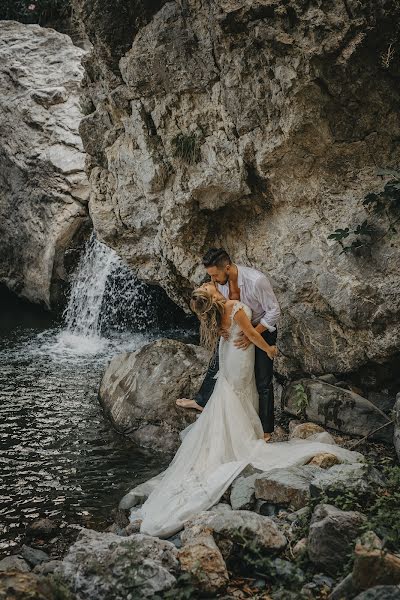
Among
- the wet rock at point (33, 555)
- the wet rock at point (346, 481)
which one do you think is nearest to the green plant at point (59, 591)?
the wet rock at point (33, 555)

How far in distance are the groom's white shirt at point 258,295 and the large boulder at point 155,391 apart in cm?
170

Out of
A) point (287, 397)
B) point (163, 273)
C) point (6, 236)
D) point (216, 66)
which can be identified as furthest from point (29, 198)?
point (287, 397)

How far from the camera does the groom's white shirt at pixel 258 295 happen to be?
19.6 feet

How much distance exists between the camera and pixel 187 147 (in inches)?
297

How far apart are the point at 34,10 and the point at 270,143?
15656mm

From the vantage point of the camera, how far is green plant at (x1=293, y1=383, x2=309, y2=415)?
679 centimetres

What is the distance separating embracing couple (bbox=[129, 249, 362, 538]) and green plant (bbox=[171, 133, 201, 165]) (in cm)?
217

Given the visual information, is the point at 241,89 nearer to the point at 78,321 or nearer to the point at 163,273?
the point at 163,273

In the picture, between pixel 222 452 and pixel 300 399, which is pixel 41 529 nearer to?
pixel 222 452

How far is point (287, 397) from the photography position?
7.21 meters

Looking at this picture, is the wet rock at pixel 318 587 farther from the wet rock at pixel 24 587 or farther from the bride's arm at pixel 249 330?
the bride's arm at pixel 249 330

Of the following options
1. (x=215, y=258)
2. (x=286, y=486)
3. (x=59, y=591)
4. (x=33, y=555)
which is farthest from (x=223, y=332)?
(x=59, y=591)

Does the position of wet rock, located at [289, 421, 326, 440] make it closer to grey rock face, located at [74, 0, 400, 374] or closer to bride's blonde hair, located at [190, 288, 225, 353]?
grey rock face, located at [74, 0, 400, 374]

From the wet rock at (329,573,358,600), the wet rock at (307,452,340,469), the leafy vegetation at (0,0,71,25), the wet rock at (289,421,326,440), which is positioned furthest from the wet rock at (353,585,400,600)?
the leafy vegetation at (0,0,71,25)
